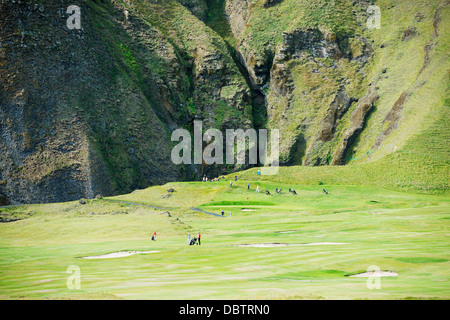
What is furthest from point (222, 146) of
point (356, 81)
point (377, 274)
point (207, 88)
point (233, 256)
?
point (377, 274)

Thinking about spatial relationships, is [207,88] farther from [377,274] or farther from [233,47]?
[377,274]

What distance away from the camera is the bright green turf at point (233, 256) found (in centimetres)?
1939

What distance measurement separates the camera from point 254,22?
152 meters

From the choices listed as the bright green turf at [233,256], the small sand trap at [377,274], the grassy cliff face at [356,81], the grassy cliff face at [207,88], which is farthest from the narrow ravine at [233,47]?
the small sand trap at [377,274]

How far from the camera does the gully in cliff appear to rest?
128250mm

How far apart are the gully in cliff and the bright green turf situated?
180 ft

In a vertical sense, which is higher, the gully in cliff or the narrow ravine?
the narrow ravine

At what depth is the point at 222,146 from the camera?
13412 centimetres

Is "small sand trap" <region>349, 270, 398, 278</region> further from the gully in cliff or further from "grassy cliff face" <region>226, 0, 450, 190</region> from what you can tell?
the gully in cliff

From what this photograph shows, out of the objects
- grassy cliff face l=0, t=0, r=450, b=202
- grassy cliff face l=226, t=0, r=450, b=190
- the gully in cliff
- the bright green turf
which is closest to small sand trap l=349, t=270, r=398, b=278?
the bright green turf

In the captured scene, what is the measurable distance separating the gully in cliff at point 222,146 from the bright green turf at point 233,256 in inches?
2154

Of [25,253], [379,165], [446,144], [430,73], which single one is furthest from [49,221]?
[430,73]
